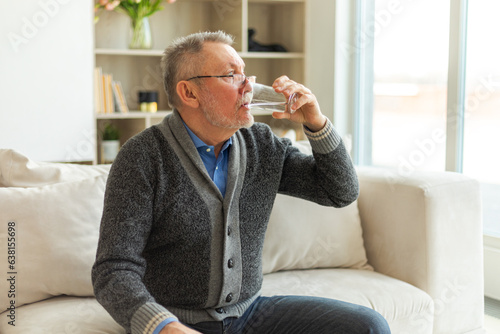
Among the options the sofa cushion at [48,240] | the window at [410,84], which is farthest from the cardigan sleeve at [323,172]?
the window at [410,84]

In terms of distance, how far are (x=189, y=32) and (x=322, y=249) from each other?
7.47 feet

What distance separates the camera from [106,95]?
341 centimetres

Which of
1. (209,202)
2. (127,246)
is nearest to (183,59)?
(209,202)

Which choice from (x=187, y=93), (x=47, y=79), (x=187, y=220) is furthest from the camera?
(x=47, y=79)

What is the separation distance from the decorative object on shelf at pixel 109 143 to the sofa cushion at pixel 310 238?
1.73 metres

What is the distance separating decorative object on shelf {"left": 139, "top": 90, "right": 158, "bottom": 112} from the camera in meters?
3.61

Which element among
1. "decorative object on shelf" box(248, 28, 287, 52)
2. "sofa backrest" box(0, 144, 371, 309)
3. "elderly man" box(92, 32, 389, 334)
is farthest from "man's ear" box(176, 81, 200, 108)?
"decorative object on shelf" box(248, 28, 287, 52)

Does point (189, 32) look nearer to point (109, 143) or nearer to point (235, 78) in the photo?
point (109, 143)

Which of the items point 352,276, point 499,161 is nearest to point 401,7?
point 499,161

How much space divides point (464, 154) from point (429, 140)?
0.87ft

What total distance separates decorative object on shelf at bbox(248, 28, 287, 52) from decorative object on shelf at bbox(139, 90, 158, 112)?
26.6 inches

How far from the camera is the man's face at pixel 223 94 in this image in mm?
1470

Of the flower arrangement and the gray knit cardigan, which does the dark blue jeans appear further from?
the flower arrangement

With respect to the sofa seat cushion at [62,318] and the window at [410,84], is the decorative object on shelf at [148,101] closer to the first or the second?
the window at [410,84]
